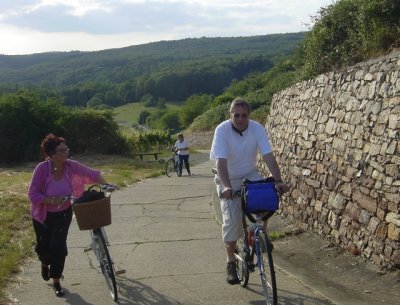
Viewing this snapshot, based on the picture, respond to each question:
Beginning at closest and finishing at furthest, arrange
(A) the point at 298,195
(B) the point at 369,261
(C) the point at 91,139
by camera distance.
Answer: (B) the point at 369,261
(A) the point at 298,195
(C) the point at 91,139

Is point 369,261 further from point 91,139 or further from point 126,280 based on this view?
point 91,139

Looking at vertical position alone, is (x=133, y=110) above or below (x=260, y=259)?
below

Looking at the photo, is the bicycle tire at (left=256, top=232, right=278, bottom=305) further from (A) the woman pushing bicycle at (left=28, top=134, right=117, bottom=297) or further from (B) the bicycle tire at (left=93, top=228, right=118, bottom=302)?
(A) the woman pushing bicycle at (left=28, top=134, right=117, bottom=297)

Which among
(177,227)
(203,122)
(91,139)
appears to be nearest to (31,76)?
(203,122)

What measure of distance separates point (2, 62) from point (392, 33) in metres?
192

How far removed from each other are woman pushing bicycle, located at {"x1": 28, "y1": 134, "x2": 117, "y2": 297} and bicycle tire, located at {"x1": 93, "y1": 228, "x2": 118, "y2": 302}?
41 cm

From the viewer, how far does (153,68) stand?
6644 inches

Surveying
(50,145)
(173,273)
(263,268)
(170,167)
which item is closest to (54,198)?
(50,145)

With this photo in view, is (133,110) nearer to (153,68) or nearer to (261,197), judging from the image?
(153,68)

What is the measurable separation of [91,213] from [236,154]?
1.66 metres

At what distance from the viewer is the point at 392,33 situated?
9609 millimetres

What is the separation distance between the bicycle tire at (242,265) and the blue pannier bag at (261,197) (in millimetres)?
652

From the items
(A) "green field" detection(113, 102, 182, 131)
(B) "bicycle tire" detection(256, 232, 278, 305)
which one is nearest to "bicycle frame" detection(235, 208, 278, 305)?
(B) "bicycle tire" detection(256, 232, 278, 305)

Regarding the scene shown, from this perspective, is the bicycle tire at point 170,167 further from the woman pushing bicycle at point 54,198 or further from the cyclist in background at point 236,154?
the cyclist in background at point 236,154
